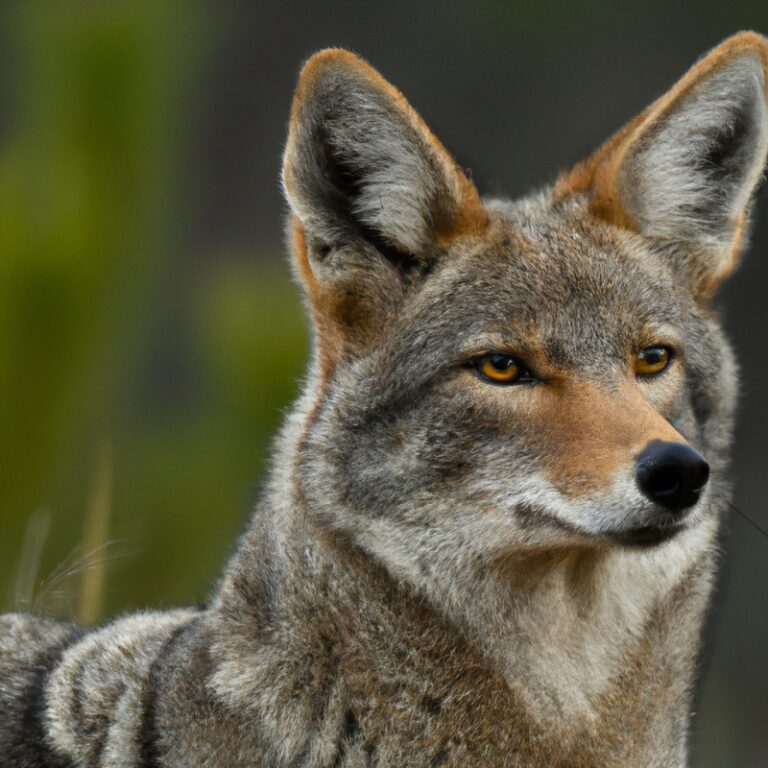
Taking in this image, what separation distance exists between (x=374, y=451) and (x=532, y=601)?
69cm

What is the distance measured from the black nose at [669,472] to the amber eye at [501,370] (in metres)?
0.55

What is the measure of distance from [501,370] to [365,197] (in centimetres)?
81

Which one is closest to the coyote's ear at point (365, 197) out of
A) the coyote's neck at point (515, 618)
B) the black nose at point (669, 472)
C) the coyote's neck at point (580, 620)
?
the coyote's neck at point (515, 618)

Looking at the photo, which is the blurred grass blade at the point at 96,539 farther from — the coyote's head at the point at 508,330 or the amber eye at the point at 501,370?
the amber eye at the point at 501,370

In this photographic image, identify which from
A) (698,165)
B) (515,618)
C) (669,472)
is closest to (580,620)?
(515,618)

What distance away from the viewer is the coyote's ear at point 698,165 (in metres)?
5.34

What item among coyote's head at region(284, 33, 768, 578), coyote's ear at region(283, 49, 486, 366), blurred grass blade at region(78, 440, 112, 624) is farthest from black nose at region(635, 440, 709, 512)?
blurred grass blade at region(78, 440, 112, 624)

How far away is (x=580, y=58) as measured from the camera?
1883cm

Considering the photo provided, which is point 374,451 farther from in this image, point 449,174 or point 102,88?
point 102,88

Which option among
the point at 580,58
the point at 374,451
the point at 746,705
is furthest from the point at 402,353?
the point at 580,58

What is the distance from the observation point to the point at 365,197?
5.25m

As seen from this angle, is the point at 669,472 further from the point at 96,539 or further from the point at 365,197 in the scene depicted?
the point at 96,539

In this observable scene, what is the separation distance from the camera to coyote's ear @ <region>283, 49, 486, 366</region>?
16.7ft

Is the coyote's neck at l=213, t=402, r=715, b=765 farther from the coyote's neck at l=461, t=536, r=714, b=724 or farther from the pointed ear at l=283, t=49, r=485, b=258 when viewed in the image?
the pointed ear at l=283, t=49, r=485, b=258
